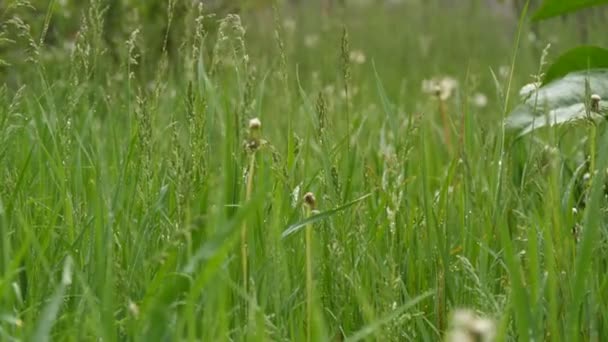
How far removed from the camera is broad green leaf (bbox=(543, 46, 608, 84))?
2.12 meters

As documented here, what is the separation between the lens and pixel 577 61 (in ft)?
7.04

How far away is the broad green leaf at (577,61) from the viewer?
6.95 ft

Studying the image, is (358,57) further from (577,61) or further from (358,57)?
(577,61)

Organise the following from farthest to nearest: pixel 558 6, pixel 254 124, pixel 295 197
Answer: pixel 558 6
pixel 295 197
pixel 254 124

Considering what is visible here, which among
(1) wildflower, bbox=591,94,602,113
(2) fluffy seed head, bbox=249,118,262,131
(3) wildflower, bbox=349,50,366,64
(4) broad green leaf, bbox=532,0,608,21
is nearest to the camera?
(2) fluffy seed head, bbox=249,118,262,131

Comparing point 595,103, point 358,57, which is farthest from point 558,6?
point 358,57

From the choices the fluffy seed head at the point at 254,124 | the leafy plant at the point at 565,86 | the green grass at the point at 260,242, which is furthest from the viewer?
the leafy plant at the point at 565,86

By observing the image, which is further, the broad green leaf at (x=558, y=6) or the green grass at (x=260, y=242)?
the broad green leaf at (x=558, y=6)

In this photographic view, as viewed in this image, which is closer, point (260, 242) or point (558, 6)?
point (260, 242)

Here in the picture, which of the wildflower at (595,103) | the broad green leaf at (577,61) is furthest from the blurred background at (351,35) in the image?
the wildflower at (595,103)

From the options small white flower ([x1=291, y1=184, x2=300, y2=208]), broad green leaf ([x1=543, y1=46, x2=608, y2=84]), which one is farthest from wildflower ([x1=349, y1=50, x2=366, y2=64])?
small white flower ([x1=291, y1=184, x2=300, y2=208])

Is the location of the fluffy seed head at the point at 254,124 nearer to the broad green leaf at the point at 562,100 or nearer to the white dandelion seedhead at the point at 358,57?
the broad green leaf at the point at 562,100

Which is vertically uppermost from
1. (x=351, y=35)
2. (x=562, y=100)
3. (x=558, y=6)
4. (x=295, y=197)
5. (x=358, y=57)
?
(x=558, y=6)

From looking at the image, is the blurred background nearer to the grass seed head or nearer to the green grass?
the green grass
